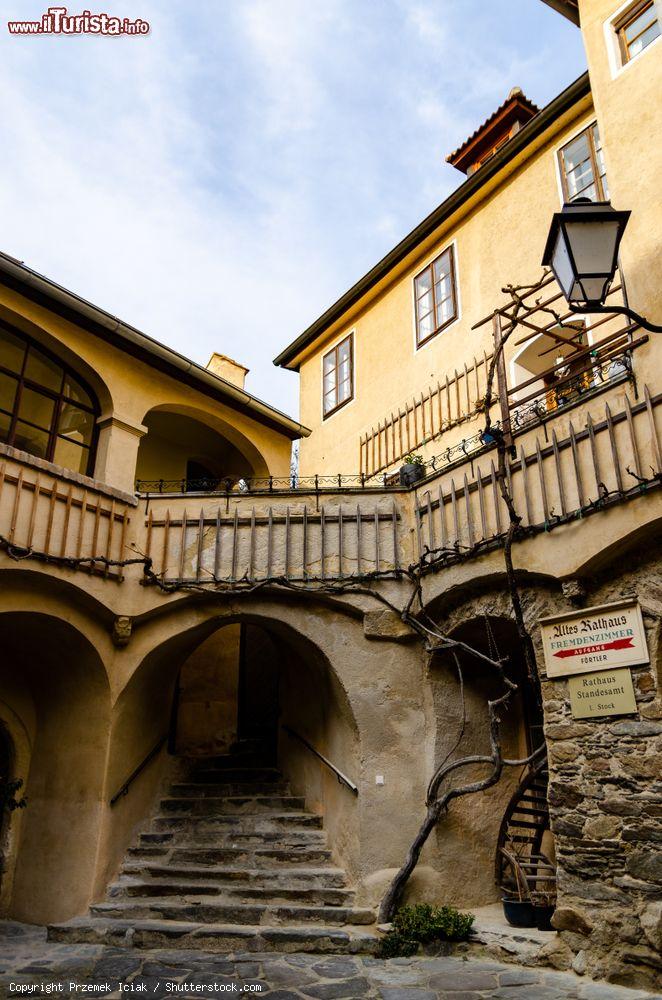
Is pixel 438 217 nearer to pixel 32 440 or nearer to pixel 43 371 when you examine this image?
pixel 43 371

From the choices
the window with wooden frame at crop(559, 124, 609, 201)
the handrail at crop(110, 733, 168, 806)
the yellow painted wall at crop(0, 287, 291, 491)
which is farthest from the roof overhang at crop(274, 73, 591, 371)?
the handrail at crop(110, 733, 168, 806)

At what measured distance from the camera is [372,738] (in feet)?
24.7

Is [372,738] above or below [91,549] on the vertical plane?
below

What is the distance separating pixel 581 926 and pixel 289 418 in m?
8.49

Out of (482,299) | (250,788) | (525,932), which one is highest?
(482,299)

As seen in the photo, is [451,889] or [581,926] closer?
[581,926]

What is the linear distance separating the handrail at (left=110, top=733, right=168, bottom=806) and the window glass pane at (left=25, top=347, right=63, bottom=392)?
465cm

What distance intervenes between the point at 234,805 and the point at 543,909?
12.7 feet

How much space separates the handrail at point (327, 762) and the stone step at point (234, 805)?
637 millimetres

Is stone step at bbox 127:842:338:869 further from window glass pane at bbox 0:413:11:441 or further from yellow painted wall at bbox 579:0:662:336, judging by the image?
yellow painted wall at bbox 579:0:662:336

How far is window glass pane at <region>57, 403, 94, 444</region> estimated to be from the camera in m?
9.73

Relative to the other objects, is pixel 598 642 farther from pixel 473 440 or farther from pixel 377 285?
pixel 377 285

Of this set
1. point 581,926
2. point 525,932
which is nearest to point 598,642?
point 581,926

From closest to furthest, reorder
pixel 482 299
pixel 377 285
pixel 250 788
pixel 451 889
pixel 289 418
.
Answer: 1. pixel 451 889
2. pixel 250 788
3. pixel 482 299
4. pixel 289 418
5. pixel 377 285
